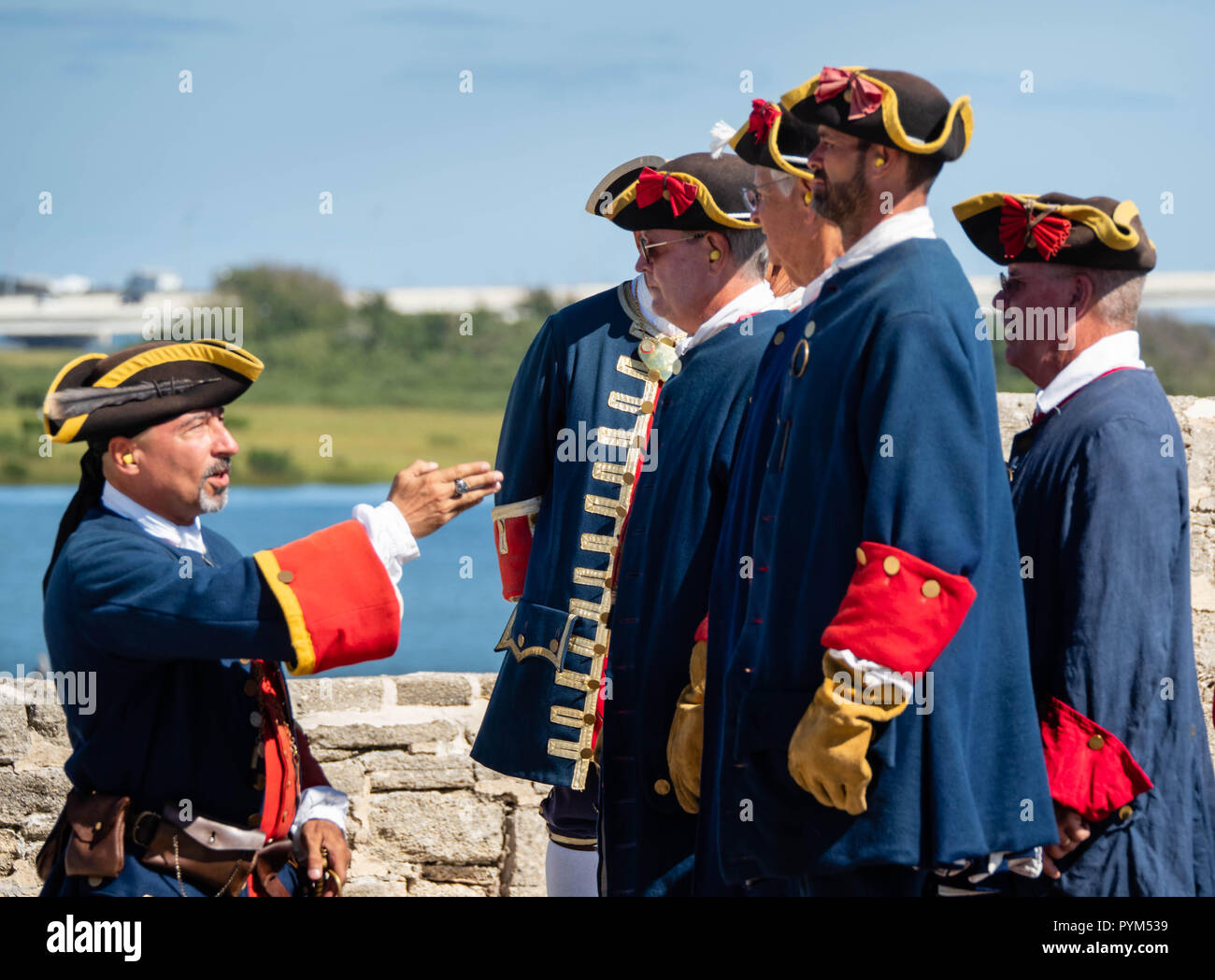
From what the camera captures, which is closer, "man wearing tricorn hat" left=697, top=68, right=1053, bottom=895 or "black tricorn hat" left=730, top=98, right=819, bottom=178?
"man wearing tricorn hat" left=697, top=68, right=1053, bottom=895

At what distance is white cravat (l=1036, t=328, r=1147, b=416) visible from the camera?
3.08 m

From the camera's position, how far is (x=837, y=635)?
2342 millimetres

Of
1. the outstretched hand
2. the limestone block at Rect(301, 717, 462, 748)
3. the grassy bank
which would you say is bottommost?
the grassy bank

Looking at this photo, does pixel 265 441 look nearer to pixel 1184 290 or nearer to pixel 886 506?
pixel 1184 290

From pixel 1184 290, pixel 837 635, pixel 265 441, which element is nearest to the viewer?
pixel 837 635

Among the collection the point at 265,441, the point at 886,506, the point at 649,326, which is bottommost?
the point at 265,441

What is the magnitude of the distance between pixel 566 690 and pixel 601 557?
0.34 meters

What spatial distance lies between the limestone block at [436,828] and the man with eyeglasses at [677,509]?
5.35 ft

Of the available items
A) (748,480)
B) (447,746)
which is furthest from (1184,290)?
(748,480)

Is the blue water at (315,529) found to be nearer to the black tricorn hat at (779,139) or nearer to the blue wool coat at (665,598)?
the blue wool coat at (665,598)

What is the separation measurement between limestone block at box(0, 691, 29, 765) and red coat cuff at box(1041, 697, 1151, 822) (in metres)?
3.29

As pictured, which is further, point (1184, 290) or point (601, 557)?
point (1184, 290)

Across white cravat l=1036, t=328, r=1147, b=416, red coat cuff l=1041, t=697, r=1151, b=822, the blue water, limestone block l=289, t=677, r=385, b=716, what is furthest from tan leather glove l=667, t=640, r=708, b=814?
the blue water

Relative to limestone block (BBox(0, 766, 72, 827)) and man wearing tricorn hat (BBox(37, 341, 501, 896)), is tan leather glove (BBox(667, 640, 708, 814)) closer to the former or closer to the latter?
man wearing tricorn hat (BBox(37, 341, 501, 896))
